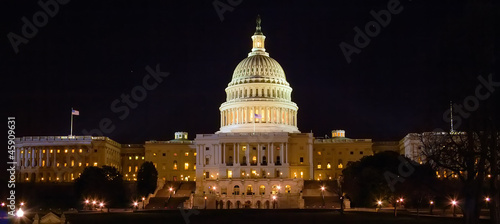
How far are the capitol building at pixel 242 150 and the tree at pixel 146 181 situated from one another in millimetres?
4252

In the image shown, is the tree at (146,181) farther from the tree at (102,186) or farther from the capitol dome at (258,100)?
the capitol dome at (258,100)

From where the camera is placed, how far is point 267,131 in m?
142

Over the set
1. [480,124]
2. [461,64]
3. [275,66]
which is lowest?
[480,124]

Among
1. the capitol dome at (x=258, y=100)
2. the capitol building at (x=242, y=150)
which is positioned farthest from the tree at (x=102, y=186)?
the capitol dome at (x=258, y=100)

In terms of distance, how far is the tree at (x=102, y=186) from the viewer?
94562mm

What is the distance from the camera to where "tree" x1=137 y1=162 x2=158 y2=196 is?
10807 cm

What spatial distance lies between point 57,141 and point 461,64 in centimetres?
11290

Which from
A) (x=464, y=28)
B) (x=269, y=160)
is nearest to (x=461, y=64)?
(x=464, y=28)

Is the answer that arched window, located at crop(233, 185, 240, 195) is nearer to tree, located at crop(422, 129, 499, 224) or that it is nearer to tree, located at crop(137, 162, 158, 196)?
tree, located at crop(137, 162, 158, 196)

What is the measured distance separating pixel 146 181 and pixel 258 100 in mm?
41622

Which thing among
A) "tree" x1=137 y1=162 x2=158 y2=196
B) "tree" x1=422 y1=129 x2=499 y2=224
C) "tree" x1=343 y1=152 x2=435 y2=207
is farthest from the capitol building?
"tree" x1=422 y1=129 x2=499 y2=224

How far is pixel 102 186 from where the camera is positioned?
9806 cm

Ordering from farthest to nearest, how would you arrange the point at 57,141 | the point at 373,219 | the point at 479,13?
the point at 57,141, the point at 373,219, the point at 479,13

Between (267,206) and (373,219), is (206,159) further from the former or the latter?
(373,219)
